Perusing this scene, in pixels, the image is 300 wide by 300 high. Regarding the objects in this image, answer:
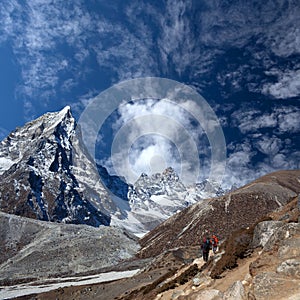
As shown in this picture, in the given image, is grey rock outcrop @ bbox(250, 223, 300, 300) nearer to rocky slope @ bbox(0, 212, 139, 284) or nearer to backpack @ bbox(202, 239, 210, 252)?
backpack @ bbox(202, 239, 210, 252)

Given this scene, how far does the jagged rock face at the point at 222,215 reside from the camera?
98.4 meters

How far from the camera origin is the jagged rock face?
98.4 metres

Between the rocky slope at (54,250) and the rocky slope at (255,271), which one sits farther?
the rocky slope at (54,250)

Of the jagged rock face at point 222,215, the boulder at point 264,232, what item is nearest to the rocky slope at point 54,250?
the jagged rock face at point 222,215

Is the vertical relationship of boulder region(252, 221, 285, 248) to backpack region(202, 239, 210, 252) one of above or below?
below

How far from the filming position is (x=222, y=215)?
106 m

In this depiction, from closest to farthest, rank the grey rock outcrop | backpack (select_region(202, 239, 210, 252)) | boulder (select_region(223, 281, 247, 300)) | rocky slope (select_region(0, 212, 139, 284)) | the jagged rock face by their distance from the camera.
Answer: the grey rock outcrop → boulder (select_region(223, 281, 247, 300)) → backpack (select_region(202, 239, 210, 252)) → rocky slope (select_region(0, 212, 139, 284)) → the jagged rock face

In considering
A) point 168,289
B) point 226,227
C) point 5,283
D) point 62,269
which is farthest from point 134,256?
point 168,289

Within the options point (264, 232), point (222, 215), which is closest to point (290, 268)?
point (264, 232)

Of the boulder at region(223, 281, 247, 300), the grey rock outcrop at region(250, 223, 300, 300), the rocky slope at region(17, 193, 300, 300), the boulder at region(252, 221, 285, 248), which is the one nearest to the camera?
the grey rock outcrop at region(250, 223, 300, 300)

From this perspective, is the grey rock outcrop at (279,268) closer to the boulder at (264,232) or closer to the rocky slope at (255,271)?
the rocky slope at (255,271)

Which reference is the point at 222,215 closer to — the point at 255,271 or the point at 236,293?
the point at 255,271

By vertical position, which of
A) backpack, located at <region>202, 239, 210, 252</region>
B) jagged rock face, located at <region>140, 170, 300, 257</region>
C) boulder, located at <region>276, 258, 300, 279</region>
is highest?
jagged rock face, located at <region>140, 170, 300, 257</region>

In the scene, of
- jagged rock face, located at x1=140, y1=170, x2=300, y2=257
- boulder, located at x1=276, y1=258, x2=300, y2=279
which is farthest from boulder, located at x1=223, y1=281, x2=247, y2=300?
jagged rock face, located at x1=140, y1=170, x2=300, y2=257
